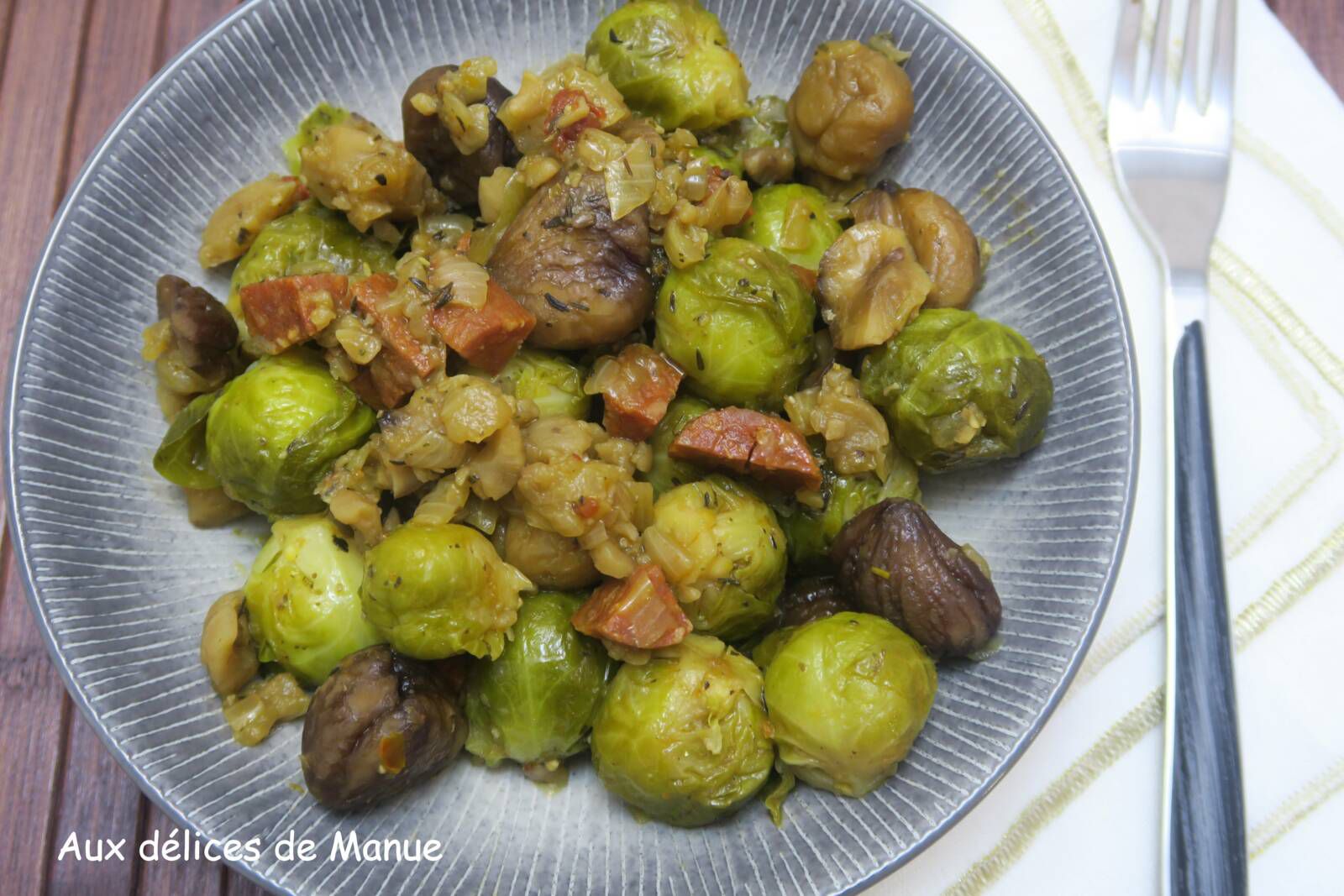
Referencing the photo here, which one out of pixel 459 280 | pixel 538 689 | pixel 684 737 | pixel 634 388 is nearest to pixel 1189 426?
pixel 634 388

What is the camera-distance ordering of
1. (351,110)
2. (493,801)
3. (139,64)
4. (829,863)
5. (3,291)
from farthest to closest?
(139,64) < (3,291) < (351,110) < (493,801) < (829,863)

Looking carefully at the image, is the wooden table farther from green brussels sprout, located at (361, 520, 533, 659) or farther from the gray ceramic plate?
green brussels sprout, located at (361, 520, 533, 659)

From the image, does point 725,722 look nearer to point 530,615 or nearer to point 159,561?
point 530,615

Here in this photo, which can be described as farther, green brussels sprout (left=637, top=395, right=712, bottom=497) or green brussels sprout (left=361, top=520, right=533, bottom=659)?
green brussels sprout (left=637, top=395, right=712, bottom=497)

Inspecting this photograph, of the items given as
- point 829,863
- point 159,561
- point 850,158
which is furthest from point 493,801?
point 850,158

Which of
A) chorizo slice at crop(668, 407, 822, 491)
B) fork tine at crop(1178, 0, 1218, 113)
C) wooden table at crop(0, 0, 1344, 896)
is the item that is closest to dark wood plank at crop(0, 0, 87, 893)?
wooden table at crop(0, 0, 1344, 896)

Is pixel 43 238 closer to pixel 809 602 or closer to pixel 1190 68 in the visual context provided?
pixel 809 602
